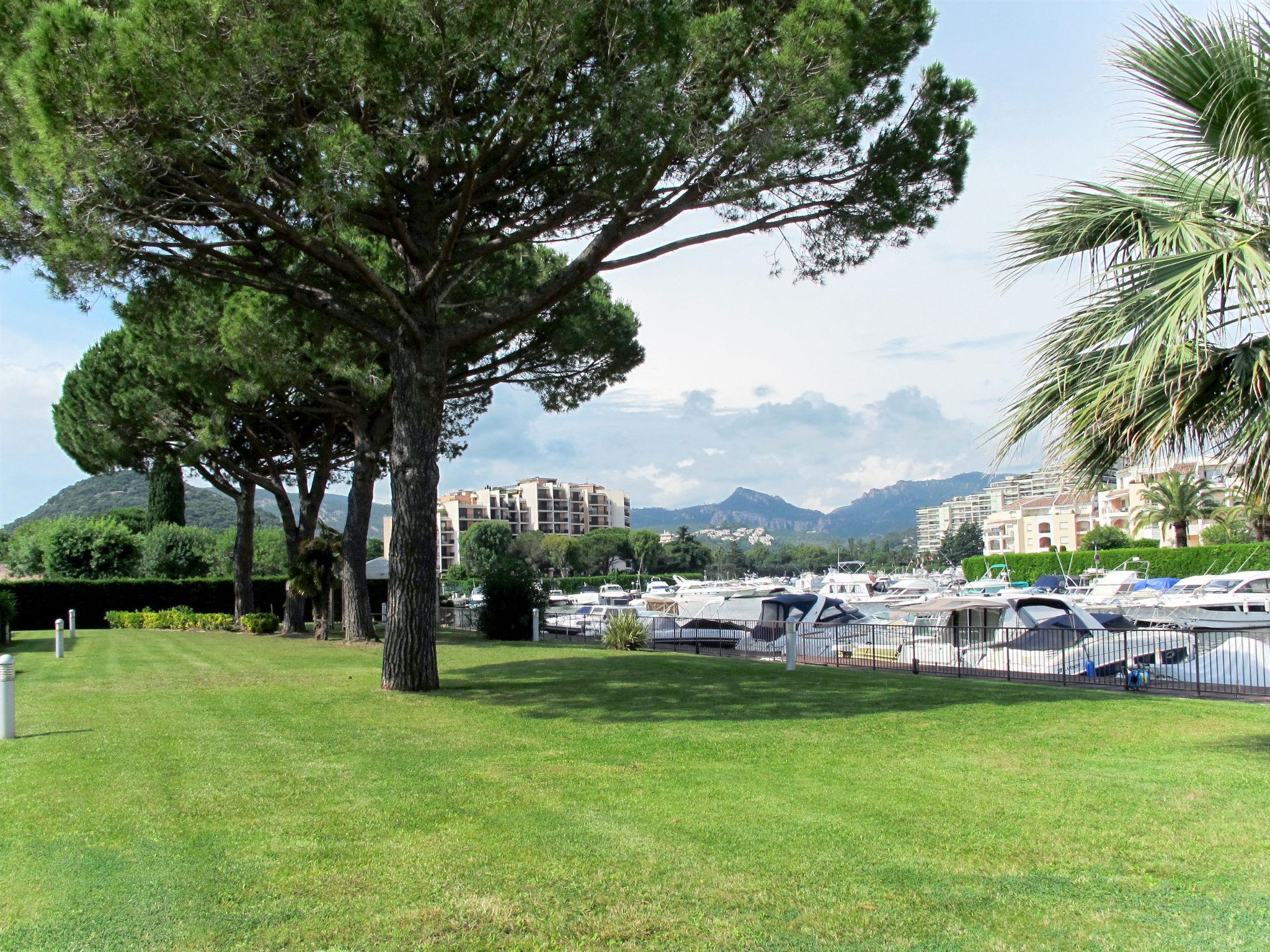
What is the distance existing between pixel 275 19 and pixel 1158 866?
1087cm

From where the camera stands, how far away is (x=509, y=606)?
2458 centimetres

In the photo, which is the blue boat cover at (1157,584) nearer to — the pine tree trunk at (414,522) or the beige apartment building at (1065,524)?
the beige apartment building at (1065,524)

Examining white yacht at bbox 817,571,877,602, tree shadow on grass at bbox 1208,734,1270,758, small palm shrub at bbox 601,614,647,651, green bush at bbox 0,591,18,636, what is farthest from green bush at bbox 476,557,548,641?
white yacht at bbox 817,571,877,602

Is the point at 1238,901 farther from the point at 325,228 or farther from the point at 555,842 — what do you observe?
the point at 325,228

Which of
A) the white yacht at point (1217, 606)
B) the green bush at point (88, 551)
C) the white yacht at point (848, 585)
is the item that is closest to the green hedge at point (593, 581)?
the white yacht at point (848, 585)

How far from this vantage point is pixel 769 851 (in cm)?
524

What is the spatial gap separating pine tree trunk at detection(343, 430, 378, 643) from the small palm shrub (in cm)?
634

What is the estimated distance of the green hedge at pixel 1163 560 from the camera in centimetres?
4281

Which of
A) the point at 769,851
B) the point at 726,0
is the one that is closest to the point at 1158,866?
the point at 769,851

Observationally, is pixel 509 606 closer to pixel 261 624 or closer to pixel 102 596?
pixel 261 624

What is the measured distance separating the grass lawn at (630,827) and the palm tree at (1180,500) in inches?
2053

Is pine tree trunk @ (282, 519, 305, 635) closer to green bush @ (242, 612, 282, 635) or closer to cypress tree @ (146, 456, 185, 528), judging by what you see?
green bush @ (242, 612, 282, 635)

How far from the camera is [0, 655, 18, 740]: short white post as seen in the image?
8.45m

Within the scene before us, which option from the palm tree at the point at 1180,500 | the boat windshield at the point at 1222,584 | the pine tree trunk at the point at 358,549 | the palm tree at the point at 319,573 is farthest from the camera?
the palm tree at the point at 1180,500
